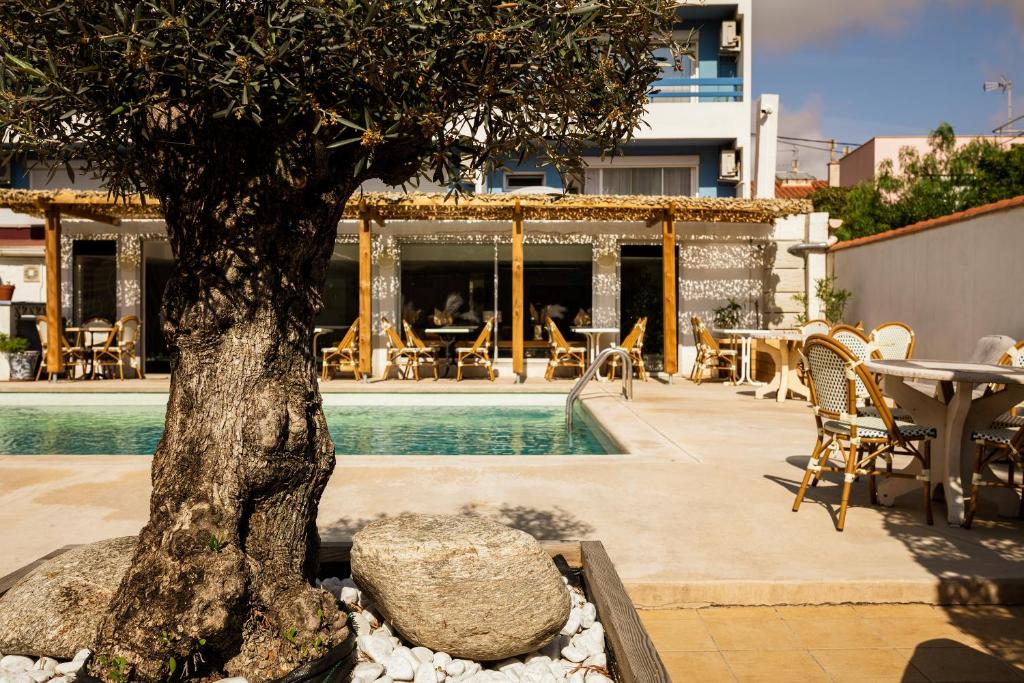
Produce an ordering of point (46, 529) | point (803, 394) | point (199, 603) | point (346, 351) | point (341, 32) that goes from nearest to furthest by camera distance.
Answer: point (341, 32), point (199, 603), point (46, 529), point (803, 394), point (346, 351)

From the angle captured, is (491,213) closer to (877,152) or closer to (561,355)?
(561,355)

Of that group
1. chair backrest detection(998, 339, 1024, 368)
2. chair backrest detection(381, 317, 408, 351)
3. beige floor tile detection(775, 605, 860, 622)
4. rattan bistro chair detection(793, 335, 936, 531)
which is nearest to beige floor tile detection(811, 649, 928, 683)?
beige floor tile detection(775, 605, 860, 622)

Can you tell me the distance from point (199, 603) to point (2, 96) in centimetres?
129

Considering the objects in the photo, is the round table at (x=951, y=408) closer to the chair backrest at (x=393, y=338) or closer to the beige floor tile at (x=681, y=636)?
the beige floor tile at (x=681, y=636)

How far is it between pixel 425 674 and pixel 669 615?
1114mm

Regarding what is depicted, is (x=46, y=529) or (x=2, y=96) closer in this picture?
(x=2, y=96)

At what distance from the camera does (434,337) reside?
529 inches

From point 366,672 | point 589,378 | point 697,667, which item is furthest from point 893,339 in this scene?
point 366,672

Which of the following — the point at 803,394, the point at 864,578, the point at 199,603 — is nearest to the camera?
the point at 199,603

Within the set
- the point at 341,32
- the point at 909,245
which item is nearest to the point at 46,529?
the point at 341,32

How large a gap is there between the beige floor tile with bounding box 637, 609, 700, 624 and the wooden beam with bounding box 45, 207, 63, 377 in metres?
11.2

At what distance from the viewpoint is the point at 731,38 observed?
47.6 ft

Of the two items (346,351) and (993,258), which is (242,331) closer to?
(993,258)

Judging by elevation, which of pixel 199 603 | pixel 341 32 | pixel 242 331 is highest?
pixel 341 32
